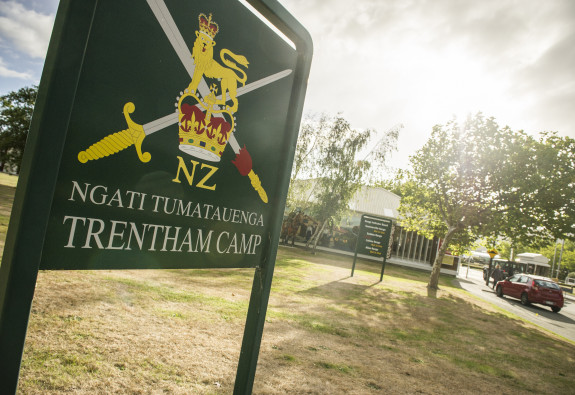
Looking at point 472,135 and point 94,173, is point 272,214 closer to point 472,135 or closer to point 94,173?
point 94,173

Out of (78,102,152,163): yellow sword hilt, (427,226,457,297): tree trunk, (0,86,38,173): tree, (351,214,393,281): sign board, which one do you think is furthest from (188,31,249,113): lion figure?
(0,86,38,173): tree

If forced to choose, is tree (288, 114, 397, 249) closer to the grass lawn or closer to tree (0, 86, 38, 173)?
the grass lawn

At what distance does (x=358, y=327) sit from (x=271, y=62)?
4981 mm

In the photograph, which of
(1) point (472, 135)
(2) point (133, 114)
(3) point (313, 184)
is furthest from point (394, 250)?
(2) point (133, 114)

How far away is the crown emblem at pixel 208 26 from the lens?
137 centimetres

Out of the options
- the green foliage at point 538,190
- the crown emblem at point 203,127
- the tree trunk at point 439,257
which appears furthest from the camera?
the tree trunk at point 439,257

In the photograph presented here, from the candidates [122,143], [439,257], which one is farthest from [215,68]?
[439,257]

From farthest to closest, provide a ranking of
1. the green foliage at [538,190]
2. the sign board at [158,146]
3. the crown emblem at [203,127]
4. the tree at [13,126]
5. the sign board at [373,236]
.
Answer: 1. the tree at [13,126]
2. the sign board at [373,236]
3. the green foliage at [538,190]
4. the crown emblem at [203,127]
5. the sign board at [158,146]

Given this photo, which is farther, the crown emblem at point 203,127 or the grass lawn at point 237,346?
the grass lawn at point 237,346

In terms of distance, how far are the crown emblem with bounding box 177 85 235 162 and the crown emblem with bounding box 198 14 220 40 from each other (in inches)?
9.3

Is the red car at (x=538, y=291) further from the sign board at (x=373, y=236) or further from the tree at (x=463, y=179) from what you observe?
the sign board at (x=373, y=236)

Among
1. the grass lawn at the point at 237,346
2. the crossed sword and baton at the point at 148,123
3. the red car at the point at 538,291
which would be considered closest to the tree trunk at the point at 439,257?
the red car at the point at 538,291

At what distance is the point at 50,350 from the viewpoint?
8.87 feet

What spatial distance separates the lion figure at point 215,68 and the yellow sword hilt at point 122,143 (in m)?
0.29
